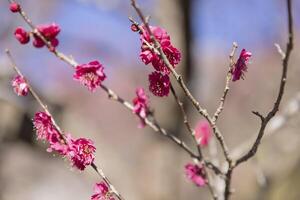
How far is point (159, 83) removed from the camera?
Result: 126 cm

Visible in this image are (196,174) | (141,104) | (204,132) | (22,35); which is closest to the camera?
(22,35)

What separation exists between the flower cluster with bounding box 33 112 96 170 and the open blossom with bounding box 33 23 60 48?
0.17 meters

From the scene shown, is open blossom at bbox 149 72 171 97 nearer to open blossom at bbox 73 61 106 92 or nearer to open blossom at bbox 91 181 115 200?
open blossom at bbox 73 61 106 92

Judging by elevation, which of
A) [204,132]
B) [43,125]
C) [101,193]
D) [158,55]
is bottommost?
[101,193]

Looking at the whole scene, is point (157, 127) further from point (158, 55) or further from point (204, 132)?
point (204, 132)

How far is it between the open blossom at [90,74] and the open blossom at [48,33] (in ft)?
0.30

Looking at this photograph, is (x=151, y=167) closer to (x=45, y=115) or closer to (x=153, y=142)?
(x=153, y=142)

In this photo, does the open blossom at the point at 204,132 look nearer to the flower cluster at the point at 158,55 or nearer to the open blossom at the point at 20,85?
the flower cluster at the point at 158,55

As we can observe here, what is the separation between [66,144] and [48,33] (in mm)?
264

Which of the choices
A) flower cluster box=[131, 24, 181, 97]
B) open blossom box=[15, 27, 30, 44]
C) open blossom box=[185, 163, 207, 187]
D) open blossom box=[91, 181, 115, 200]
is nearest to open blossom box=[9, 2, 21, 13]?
open blossom box=[15, 27, 30, 44]

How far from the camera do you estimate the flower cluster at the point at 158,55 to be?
1.17 m

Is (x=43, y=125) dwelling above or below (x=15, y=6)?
below

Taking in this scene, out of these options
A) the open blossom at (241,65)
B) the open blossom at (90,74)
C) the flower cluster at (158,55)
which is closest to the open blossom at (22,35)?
the open blossom at (90,74)

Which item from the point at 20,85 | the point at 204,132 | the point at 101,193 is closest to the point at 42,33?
the point at 20,85
